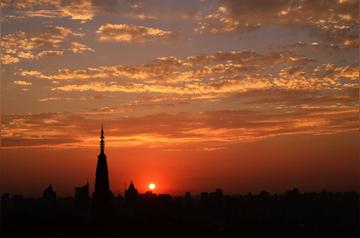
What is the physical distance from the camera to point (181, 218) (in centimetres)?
6238

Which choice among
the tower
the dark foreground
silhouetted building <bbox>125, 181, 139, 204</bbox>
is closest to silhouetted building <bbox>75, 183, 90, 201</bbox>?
the dark foreground

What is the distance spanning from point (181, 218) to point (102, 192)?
16.2 meters

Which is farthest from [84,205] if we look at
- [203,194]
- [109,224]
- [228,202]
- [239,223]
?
[203,194]

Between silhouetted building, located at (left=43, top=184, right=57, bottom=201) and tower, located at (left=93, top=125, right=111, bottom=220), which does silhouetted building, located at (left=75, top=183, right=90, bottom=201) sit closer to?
silhouetted building, located at (left=43, top=184, right=57, bottom=201)

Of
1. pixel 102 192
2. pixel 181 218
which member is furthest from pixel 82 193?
pixel 102 192

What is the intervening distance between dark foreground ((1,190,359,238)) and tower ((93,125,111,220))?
563 mm

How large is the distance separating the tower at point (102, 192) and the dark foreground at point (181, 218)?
563mm

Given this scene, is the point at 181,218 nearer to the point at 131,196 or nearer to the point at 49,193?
the point at 131,196

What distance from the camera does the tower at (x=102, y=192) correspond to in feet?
158

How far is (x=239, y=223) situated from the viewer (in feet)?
401

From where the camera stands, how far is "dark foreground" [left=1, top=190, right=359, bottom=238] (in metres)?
44.8

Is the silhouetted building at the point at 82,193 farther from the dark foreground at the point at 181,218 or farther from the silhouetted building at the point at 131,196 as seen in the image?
the silhouetted building at the point at 131,196

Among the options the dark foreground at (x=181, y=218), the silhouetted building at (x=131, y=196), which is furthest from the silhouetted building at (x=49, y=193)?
the silhouetted building at (x=131, y=196)

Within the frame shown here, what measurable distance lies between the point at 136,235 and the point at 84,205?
7088cm
